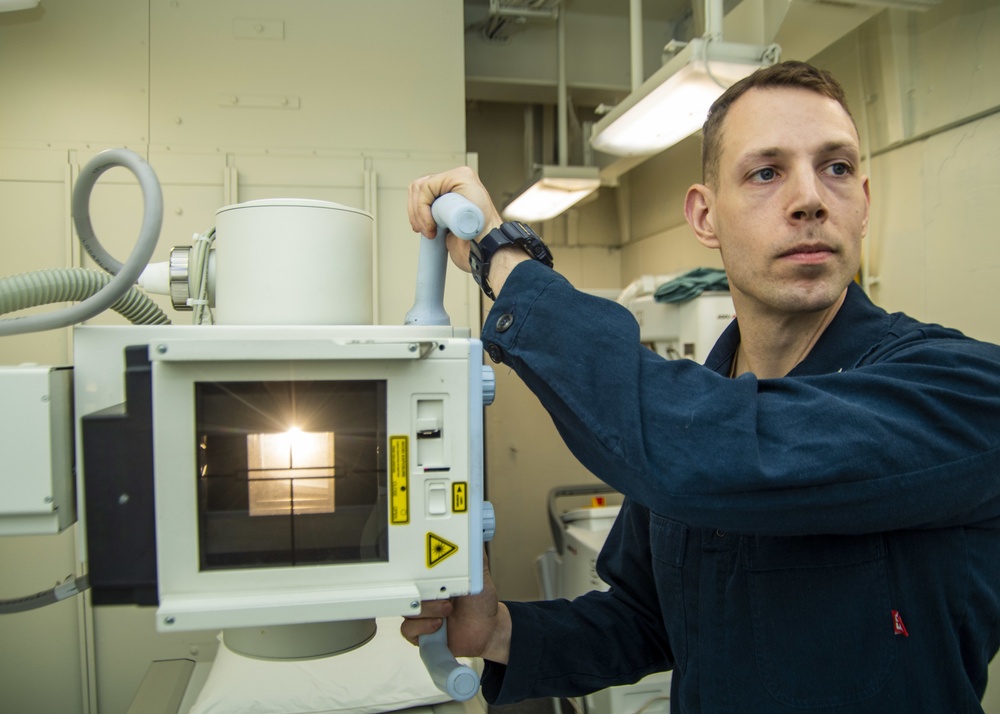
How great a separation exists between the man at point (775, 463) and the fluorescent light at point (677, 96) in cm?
81

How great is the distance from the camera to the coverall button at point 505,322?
67 cm

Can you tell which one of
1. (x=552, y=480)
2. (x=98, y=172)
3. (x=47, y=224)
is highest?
(x=47, y=224)

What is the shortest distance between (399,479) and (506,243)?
28 centimetres

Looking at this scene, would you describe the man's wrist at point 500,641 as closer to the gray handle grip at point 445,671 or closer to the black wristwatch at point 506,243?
the gray handle grip at point 445,671

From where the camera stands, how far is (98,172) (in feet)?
2.43

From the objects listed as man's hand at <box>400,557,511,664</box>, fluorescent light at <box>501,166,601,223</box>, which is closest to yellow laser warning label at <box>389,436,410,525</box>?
man's hand at <box>400,557,511,664</box>

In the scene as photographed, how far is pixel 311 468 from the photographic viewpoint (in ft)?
2.07

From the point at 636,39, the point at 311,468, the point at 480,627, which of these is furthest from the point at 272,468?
the point at 636,39

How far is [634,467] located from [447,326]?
0.89ft

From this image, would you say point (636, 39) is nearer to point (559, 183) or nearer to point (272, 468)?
point (559, 183)

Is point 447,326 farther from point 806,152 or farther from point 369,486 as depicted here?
point 806,152

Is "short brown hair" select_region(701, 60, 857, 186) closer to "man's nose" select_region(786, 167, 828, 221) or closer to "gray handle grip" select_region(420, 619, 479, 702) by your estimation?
"man's nose" select_region(786, 167, 828, 221)

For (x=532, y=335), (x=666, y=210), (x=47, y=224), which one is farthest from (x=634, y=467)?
(x=666, y=210)

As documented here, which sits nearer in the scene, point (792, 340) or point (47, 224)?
point (792, 340)
